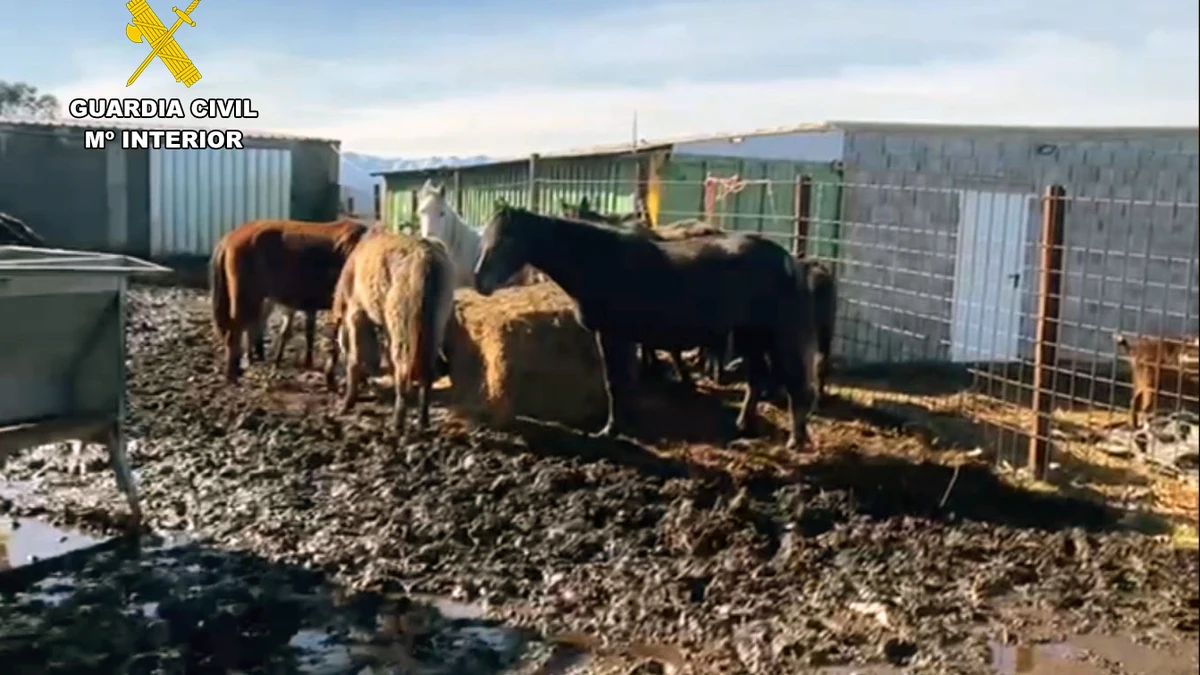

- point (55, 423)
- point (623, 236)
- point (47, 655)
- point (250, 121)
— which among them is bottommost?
point (47, 655)

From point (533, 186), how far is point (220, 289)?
145 inches

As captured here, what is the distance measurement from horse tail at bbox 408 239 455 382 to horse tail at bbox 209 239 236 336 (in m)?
1.95

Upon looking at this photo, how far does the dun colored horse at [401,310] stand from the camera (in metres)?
5.33

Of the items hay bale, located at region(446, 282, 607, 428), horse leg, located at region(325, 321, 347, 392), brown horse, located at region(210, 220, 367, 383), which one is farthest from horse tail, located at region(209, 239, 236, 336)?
hay bale, located at region(446, 282, 607, 428)

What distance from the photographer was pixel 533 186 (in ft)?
32.7

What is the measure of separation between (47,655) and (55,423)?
1.01 metres

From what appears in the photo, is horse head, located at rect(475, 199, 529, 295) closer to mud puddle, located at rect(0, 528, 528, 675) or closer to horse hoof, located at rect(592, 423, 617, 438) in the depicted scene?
horse hoof, located at rect(592, 423, 617, 438)

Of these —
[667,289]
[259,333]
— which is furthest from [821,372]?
[259,333]

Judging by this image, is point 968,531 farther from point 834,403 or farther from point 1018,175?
point 1018,175

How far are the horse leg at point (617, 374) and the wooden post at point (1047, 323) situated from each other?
1.83 m

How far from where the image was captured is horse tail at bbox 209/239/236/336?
6.82 metres

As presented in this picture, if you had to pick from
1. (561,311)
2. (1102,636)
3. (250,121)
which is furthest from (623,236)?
(1102,636)

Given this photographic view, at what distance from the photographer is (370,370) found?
19.7 feet

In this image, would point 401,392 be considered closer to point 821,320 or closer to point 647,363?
point 647,363
